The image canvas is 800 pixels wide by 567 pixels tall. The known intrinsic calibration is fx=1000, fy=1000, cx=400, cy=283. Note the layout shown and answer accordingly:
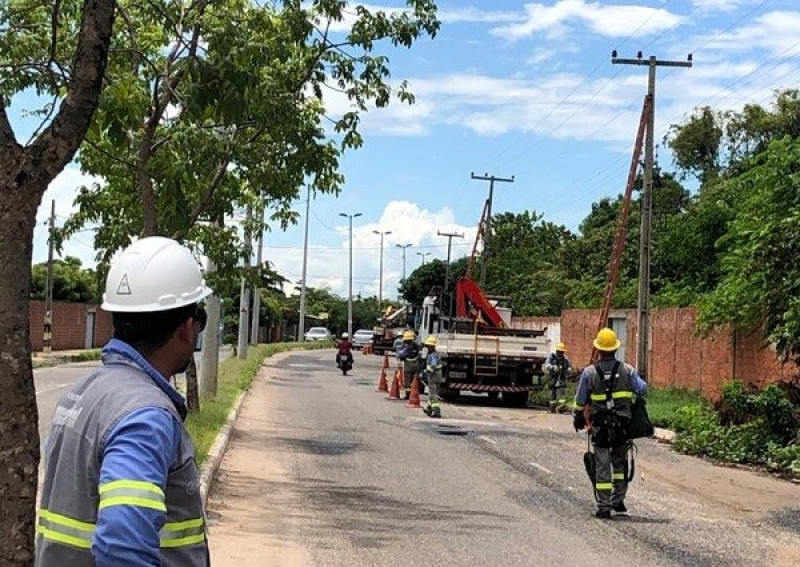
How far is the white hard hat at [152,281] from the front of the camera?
106 inches

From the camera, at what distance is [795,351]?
1531 cm

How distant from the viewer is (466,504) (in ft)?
34.1

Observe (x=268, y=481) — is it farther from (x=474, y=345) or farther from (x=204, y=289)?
(x=474, y=345)

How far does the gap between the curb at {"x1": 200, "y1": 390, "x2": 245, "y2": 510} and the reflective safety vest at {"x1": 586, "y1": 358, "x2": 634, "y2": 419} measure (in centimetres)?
396

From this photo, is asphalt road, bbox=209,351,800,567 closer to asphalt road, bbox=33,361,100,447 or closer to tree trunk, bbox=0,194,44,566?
asphalt road, bbox=33,361,100,447

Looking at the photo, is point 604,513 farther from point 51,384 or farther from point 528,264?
point 528,264

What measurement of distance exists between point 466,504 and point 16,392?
695cm

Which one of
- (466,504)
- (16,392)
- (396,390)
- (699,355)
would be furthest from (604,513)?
(699,355)

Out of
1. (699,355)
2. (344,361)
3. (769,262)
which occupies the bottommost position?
(344,361)

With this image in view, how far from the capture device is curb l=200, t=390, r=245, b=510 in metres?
10.1

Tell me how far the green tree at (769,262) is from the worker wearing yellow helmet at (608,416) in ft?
18.9

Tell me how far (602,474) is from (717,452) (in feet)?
20.9

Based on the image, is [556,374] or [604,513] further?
[556,374]

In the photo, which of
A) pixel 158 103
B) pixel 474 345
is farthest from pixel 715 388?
pixel 158 103
